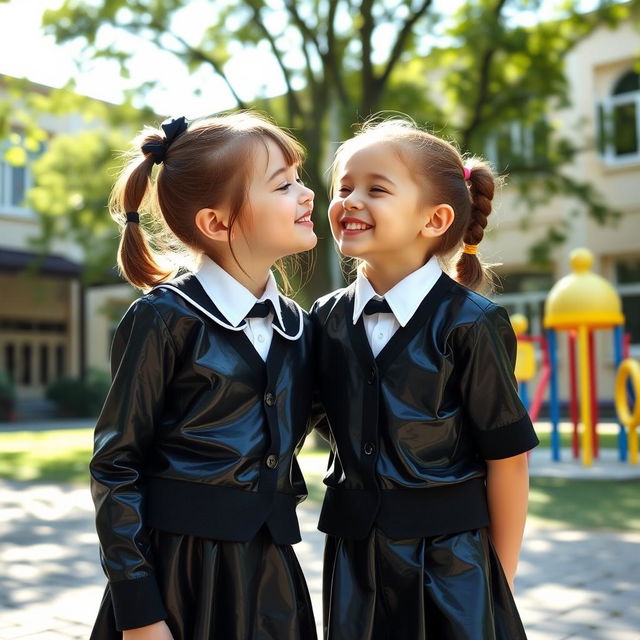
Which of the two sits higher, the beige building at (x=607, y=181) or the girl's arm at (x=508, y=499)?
the beige building at (x=607, y=181)

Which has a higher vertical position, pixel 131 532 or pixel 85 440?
pixel 131 532

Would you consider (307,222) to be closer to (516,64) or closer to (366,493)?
(366,493)

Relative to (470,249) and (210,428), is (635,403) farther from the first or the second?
(210,428)

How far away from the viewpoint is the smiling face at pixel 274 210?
1883mm

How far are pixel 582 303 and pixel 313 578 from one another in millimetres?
5469

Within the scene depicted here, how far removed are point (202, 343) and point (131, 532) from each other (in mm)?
393

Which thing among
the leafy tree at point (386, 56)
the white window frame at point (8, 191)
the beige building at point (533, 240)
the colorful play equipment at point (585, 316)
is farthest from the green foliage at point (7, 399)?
the colorful play equipment at point (585, 316)

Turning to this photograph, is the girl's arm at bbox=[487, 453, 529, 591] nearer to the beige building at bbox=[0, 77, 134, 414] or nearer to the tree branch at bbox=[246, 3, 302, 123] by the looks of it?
the tree branch at bbox=[246, 3, 302, 123]

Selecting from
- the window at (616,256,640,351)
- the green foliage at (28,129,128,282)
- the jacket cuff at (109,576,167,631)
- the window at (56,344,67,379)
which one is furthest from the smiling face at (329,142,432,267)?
the window at (56,344,67,379)

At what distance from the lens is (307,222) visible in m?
1.95

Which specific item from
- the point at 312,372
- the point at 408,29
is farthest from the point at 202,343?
the point at 408,29

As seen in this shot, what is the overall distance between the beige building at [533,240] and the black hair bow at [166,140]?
1154 centimetres

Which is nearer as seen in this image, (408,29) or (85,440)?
(408,29)

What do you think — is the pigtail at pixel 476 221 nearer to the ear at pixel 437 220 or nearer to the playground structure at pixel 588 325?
the ear at pixel 437 220
